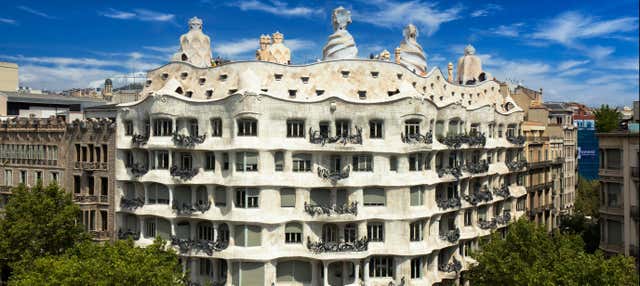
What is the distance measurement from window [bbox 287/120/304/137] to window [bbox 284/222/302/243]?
26.0ft

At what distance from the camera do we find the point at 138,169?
193 feet

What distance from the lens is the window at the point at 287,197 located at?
53.2m

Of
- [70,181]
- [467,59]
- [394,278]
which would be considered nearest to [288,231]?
[394,278]

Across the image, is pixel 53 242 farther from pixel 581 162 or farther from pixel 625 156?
pixel 581 162

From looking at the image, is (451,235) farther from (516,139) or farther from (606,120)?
(606,120)

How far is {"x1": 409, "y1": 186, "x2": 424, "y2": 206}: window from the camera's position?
182 ft

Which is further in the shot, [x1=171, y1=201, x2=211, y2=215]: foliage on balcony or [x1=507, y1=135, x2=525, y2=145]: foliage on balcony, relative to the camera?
[x1=507, y1=135, x2=525, y2=145]: foliage on balcony

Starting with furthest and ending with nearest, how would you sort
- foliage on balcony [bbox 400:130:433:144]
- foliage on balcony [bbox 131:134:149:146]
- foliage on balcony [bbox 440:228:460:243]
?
foliage on balcony [bbox 440:228:460:243]
foliage on balcony [bbox 131:134:149:146]
foliage on balcony [bbox 400:130:433:144]

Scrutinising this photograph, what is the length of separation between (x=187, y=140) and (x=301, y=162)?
10675 mm

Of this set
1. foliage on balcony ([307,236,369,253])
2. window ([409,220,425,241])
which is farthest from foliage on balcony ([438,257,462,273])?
foliage on balcony ([307,236,369,253])

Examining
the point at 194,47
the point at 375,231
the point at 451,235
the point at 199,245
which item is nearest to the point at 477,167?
the point at 451,235

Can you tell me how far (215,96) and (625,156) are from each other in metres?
37.1

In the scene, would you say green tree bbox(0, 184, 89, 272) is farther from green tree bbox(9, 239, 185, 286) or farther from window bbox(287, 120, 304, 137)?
window bbox(287, 120, 304, 137)

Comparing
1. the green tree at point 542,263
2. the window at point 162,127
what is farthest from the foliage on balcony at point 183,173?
the green tree at point 542,263
